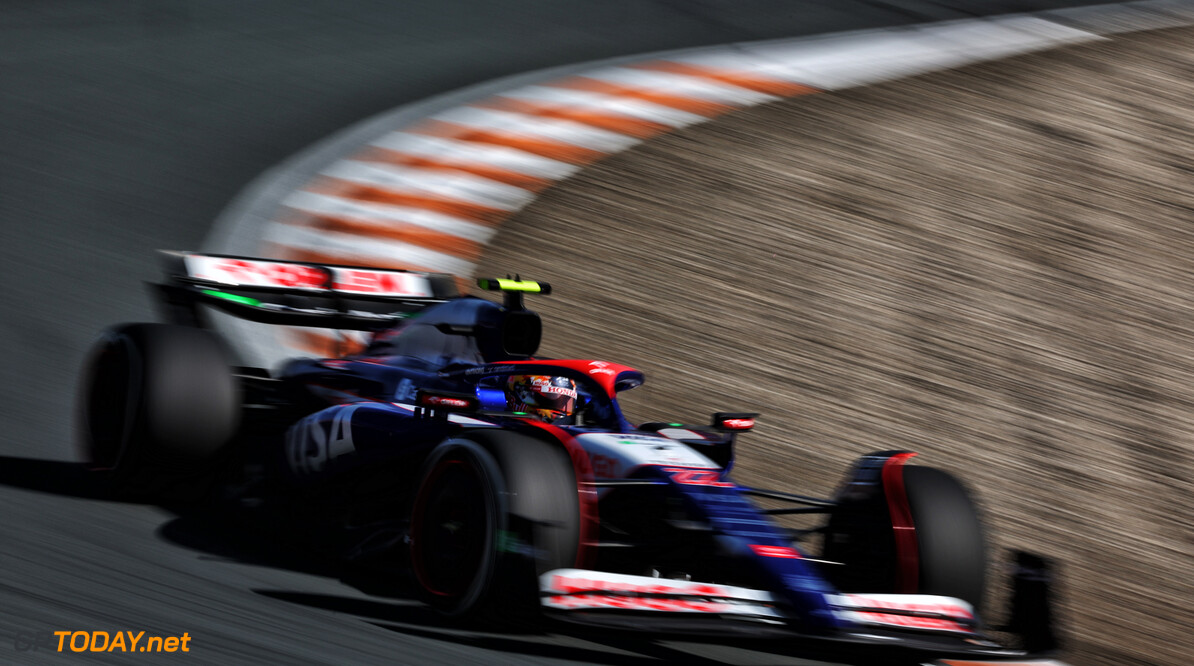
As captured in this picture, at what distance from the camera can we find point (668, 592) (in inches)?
176

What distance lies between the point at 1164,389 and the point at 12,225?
748cm

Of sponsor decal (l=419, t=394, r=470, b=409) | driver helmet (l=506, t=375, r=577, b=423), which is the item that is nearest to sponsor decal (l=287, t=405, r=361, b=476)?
sponsor decal (l=419, t=394, r=470, b=409)

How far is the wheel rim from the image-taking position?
464cm

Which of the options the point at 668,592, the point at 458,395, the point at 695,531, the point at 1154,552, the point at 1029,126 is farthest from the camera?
the point at 1029,126

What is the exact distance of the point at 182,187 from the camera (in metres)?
10.7

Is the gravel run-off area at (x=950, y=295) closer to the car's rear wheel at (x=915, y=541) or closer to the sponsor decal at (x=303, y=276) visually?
the car's rear wheel at (x=915, y=541)

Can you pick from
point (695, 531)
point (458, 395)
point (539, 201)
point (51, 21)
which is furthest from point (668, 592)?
point (51, 21)

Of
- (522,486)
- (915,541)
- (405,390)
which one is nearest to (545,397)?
(405,390)

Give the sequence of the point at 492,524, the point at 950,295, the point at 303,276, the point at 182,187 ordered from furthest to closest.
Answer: the point at 182,187 < the point at 950,295 < the point at 303,276 < the point at 492,524

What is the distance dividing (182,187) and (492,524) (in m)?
7.00

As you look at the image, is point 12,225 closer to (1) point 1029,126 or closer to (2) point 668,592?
(2) point 668,592

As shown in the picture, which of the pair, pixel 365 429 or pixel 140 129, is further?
pixel 140 129

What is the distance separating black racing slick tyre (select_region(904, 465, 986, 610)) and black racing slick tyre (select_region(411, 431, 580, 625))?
4.26ft

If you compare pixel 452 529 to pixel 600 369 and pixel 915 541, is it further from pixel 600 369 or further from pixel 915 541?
pixel 915 541
